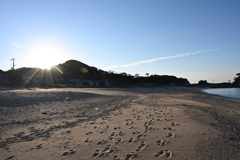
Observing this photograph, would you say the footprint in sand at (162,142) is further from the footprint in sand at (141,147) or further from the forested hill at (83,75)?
the forested hill at (83,75)

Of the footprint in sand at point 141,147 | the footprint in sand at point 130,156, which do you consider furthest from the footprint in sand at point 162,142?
the footprint in sand at point 130,156

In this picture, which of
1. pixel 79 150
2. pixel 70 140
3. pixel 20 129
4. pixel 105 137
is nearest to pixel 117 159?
pixel 79 150

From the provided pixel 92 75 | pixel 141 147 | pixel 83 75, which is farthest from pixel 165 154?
pixel 92 75

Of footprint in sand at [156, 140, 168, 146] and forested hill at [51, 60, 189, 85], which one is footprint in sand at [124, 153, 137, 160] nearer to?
footprint in sand at [156, 140, 168, 146]

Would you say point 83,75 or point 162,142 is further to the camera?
point 83,75

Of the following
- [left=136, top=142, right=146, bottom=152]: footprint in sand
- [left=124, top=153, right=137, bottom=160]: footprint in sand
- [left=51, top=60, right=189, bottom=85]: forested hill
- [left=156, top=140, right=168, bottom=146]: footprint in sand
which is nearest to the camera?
[left=124, top=153, right=137, bottom=160]: footprint in sand

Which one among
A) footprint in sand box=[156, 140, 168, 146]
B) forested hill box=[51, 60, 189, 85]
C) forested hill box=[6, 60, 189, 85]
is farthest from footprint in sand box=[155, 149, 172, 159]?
forested hill box=[51, 60, 189, 85]

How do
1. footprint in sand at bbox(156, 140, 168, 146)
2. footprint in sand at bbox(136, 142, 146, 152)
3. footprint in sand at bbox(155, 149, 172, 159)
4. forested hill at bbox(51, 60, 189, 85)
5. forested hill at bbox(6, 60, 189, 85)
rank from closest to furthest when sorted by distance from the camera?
footprint in sand at bbox(155, 149, 172, 159) < footprint in sand at bbox(136, 142, 146, 152) < footprint in sand at bbox(156, 140, 168, 146) < forested hill at bbox(6, 60, 189, 85) < forested hill at bbox(51, 60, 189, 85)

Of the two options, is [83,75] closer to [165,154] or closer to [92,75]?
[92,75]

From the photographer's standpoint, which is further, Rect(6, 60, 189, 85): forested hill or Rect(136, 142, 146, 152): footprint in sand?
Rect(6, 60, 189, 85): forested hill

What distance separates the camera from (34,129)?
6.99 m

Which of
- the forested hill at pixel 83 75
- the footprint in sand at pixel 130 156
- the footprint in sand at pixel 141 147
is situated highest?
the forested hill at pixel 83 75

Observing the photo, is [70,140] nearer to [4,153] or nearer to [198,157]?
[4,153]

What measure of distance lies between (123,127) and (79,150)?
2862mm
